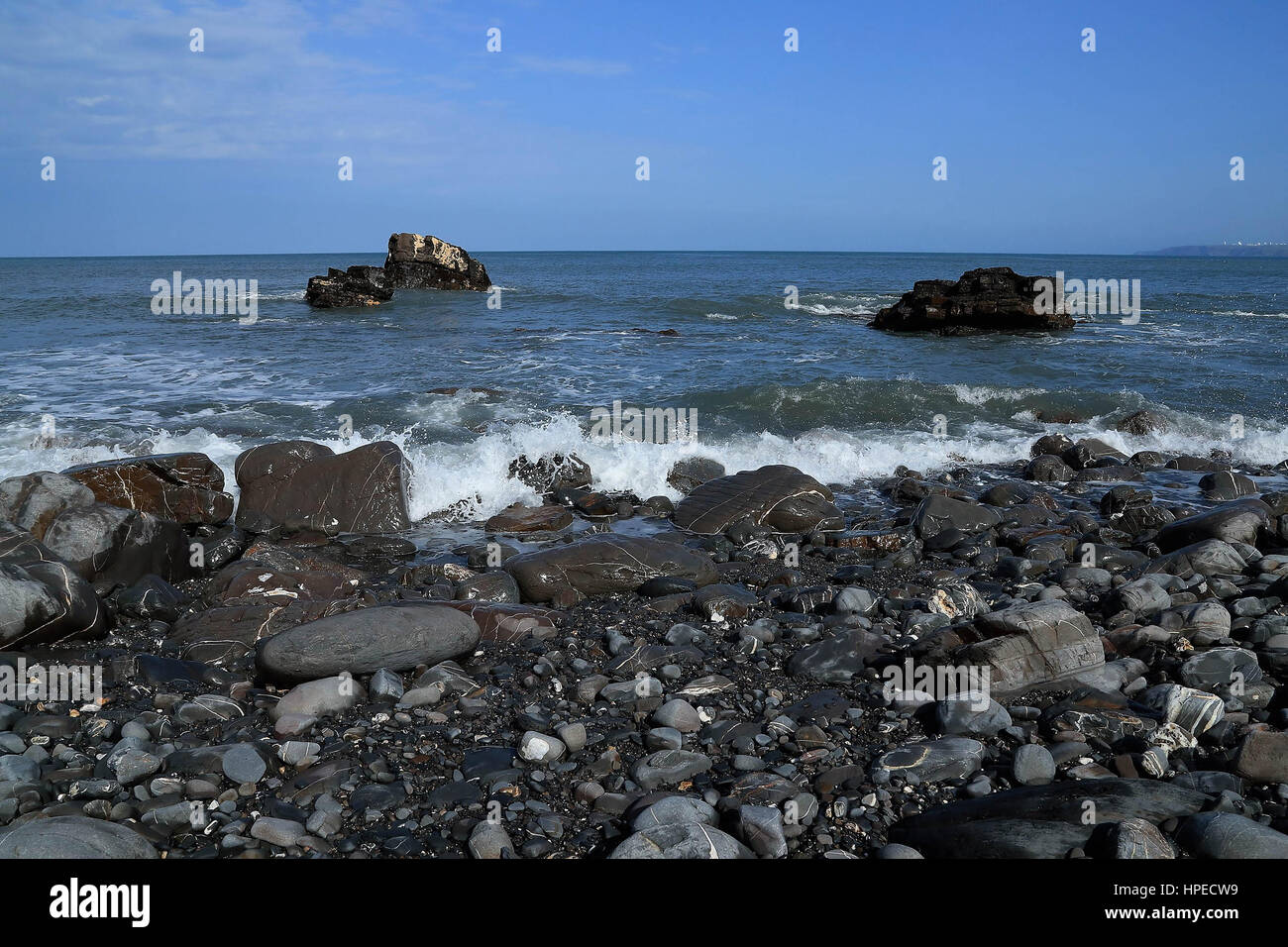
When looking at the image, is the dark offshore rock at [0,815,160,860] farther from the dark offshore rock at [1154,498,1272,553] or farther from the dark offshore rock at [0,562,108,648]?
the dark offshore rock at [1154,498,1272,553]

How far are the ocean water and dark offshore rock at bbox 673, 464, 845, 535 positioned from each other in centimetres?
127

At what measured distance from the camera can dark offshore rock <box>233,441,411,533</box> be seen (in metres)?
8.70

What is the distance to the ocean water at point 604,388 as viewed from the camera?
11.3 meters

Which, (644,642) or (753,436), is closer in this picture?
(644,642)

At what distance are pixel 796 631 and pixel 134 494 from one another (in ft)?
22.5

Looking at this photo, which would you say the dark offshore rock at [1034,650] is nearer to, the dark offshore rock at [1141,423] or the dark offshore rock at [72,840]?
the dark offshore rock at [72,840]

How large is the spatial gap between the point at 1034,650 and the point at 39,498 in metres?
8.16

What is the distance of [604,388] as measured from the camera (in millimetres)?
16422

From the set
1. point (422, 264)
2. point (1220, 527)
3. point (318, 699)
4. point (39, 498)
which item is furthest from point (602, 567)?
point (422, 264)

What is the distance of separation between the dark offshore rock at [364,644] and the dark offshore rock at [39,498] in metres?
3.41

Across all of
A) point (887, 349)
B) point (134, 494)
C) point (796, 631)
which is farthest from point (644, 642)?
point (887, 349)
